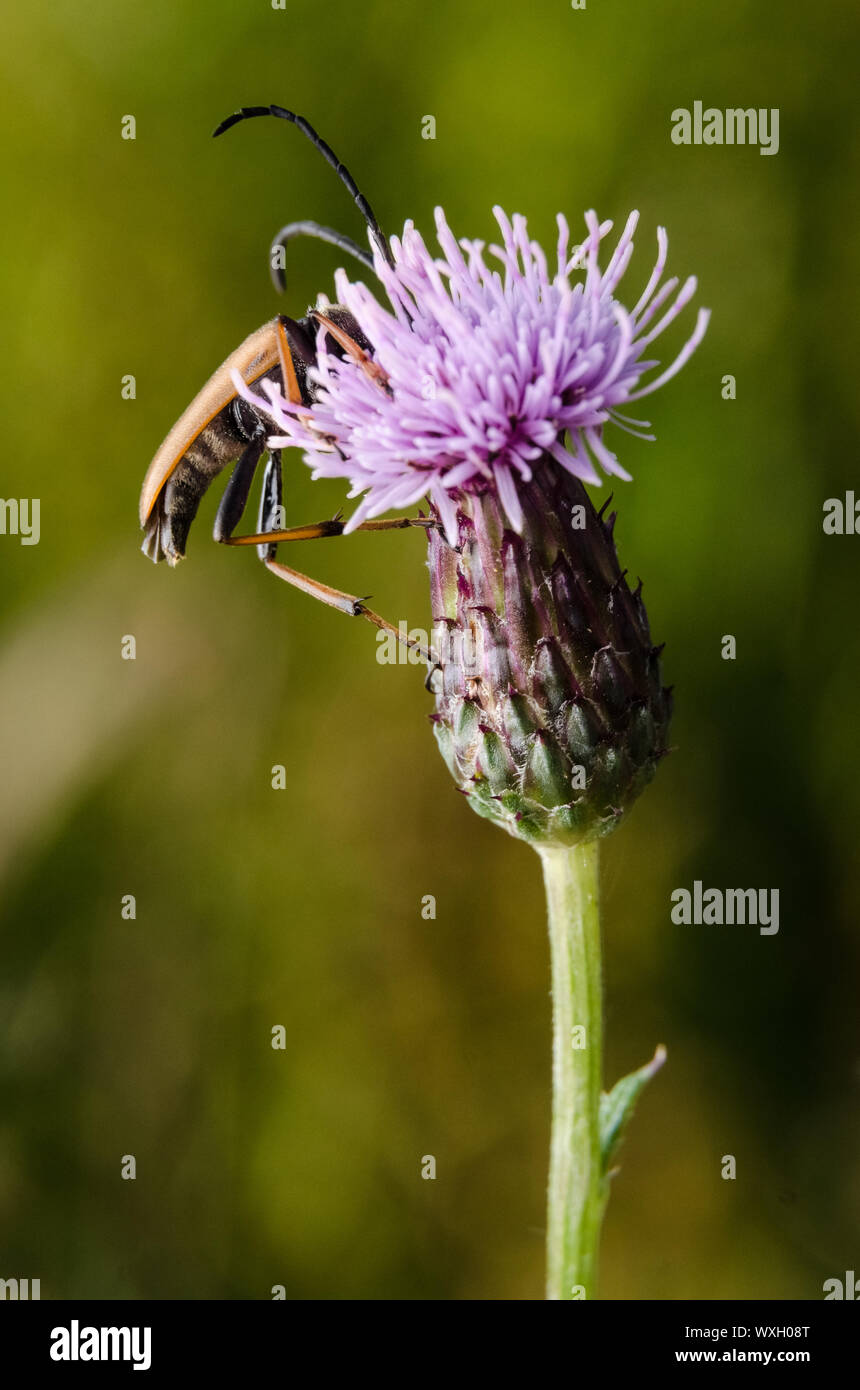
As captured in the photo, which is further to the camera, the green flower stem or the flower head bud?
the green flower stem

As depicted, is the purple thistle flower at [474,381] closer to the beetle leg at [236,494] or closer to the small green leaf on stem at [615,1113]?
the beetle leg at [236,494]

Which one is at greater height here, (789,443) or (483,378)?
(789,443)

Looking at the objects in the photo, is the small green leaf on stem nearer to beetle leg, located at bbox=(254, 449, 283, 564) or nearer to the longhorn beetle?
the longhorn beetle

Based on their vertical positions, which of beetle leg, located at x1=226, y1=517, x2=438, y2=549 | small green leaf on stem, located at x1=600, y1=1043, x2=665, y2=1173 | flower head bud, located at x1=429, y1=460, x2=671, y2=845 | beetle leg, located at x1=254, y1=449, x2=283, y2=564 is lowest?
small green leaf on stem, located at x1=600, y1=1043, x2=665, y2=1173

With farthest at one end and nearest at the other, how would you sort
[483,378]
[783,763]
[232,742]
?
[232,742] < [783,763] < [483,378]

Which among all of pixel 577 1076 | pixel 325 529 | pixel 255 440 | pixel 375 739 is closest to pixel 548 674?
pixel 325 529

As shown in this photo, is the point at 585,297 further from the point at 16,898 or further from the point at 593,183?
the point at 16,898

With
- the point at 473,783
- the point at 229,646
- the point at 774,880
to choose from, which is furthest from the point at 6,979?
the point at 774,880

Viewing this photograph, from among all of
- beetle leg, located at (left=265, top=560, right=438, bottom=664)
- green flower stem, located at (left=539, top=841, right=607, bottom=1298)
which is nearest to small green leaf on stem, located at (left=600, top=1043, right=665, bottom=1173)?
green flower stem, located at (left=539, top=841, right=607, bottom=1298)
